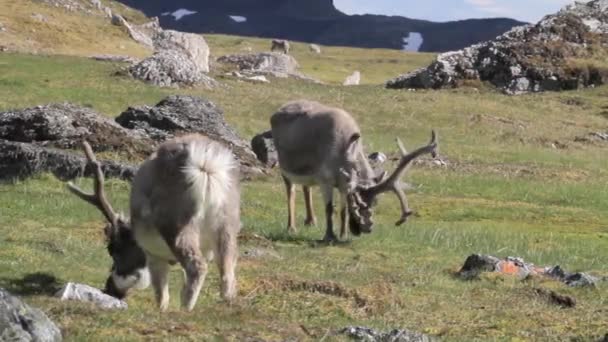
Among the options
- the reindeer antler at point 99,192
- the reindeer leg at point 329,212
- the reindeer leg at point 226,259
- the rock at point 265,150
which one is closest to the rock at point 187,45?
the rock at point 265,150

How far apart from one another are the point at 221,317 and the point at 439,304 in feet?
17.6

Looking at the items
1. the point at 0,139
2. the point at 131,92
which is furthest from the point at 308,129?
the point at 131,92

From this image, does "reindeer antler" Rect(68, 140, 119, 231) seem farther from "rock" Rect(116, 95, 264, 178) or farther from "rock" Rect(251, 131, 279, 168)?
"rock" Rect(251, 131, 279, 168)

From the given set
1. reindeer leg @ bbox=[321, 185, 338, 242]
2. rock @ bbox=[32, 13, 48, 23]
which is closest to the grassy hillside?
rock @ bbox=[32, 13, 48, 23]

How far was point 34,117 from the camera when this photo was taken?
3428 centimetres

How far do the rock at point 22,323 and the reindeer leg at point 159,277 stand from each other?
149 inches

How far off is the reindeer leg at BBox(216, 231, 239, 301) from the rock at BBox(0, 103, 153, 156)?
1976 cm

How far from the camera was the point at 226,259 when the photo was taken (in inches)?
556

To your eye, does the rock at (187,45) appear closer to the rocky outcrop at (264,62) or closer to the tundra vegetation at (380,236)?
the rocky outcrop at (264,62)

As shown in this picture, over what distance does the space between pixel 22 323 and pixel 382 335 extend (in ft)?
13.7

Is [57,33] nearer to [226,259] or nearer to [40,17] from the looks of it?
[40,17]

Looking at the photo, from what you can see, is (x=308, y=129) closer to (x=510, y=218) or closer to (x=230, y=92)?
(x=510, y=218)

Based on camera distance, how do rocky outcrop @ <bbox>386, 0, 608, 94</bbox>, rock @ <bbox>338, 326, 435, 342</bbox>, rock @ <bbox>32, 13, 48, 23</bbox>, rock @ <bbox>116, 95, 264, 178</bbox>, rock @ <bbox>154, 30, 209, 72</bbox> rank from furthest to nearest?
rock @ <bbox>154, 30, 209, 72</bbox>
rocky outcrop @ <bbox>386, 0, 608, 94</bbox>
rock @ <bbox>32, 13, 48, 23</bbox>
rock @ <bbox>116, 95, 264, 178</bbox>
rock @ <bbox>338, 326, 435, 342</bbox>

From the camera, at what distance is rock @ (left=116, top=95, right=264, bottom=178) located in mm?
37188
